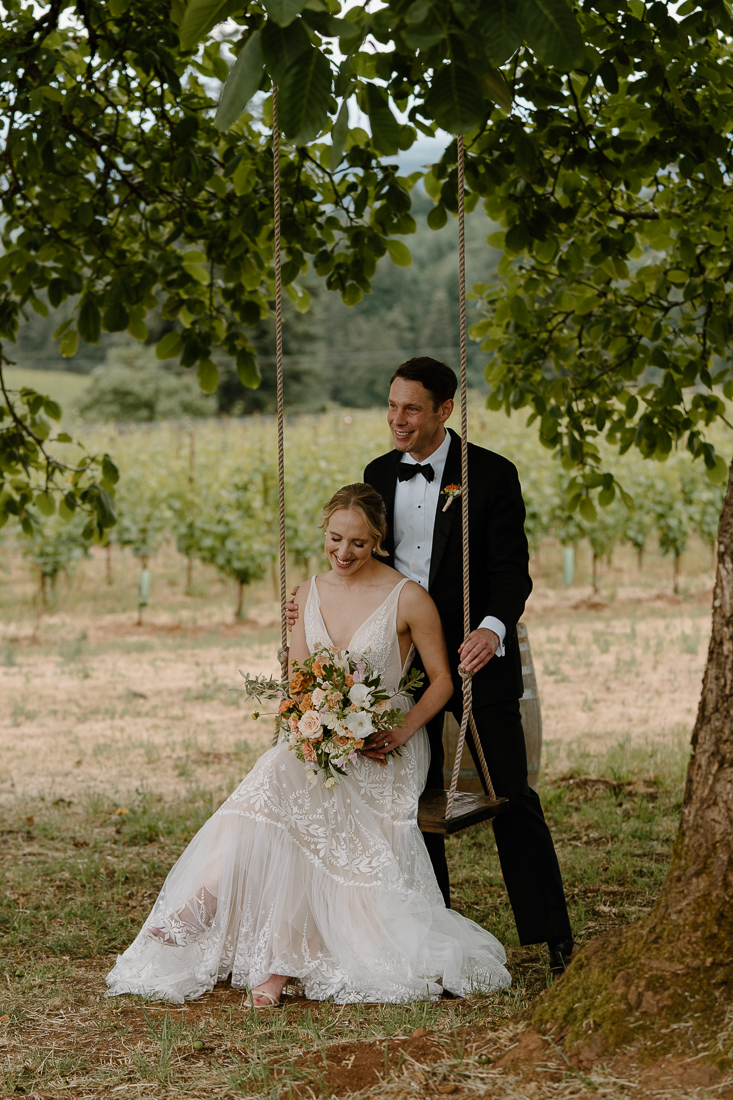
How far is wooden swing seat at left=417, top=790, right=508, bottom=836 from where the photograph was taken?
299 centimetres

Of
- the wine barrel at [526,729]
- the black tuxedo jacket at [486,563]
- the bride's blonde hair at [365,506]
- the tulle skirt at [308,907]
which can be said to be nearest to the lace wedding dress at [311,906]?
the tulle skirt at [308,907]

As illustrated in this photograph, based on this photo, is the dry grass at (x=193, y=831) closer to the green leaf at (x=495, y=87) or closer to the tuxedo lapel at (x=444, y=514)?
the tuxedo lapel at (x=444, y=514)

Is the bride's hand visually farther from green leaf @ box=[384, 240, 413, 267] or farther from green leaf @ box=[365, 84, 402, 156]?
A: green leaf @ box=[384, 240, 413, 267]

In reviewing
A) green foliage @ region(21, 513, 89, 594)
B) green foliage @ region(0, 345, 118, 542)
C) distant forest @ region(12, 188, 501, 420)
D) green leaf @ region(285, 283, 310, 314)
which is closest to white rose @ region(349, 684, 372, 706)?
green foliage @ region(0, 345, 118, 542)

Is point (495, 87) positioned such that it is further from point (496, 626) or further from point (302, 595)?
point (302, 595)

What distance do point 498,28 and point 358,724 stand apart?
6.80ft

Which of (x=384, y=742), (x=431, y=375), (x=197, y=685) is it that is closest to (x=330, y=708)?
(x=384, y=742)

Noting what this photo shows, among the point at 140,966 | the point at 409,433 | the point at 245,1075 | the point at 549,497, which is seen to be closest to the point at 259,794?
the point at 140,966

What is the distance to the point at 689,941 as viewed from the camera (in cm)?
236

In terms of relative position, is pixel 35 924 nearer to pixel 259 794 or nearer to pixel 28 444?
pixel 259 794

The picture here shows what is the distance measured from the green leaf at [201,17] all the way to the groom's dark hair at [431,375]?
166cm

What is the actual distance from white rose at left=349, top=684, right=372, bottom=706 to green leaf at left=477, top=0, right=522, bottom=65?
6.57 ft

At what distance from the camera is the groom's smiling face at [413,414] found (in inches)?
132

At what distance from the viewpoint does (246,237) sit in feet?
16.7
